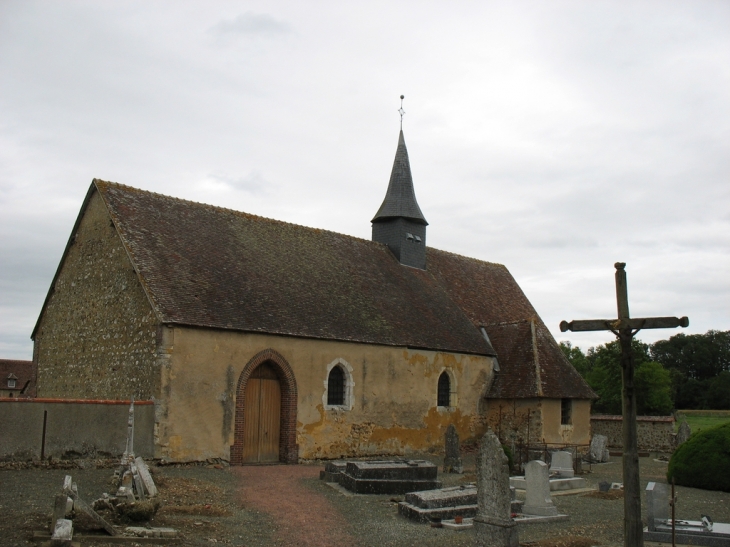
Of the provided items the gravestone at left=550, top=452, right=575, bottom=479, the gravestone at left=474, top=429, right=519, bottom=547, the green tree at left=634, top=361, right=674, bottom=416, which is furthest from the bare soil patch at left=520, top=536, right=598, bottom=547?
the green tree at left=634, top=361, right=674, bottom=416

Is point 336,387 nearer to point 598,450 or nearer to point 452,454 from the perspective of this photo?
point 452,454

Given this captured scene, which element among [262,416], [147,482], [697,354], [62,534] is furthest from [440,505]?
[697,354]

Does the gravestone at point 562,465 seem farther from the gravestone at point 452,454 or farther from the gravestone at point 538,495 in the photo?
the gravestone at point 538,495

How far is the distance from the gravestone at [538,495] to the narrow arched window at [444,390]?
36.6 feet

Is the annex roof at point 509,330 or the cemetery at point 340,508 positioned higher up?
the annex roof at point 509,330

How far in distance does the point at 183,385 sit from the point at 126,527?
7.80m

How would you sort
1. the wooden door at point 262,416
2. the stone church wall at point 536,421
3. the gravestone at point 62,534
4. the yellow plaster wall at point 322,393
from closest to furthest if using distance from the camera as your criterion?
1. the gravestone at point 62,534
2. the yellow plaster wall at point 322,393
3. the wooden door at point 262,416
4. the stone church wall at point 536,421

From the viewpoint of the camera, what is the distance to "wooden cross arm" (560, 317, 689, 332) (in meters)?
8.21

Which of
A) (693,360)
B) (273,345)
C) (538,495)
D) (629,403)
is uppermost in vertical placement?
(693,360)

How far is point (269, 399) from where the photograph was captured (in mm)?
18906

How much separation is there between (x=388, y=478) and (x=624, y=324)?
7.33 metres

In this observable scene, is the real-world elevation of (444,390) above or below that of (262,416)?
above

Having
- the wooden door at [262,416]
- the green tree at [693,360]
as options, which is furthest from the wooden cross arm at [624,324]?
the green tree at [693,360]

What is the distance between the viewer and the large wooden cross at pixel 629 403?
841cm
